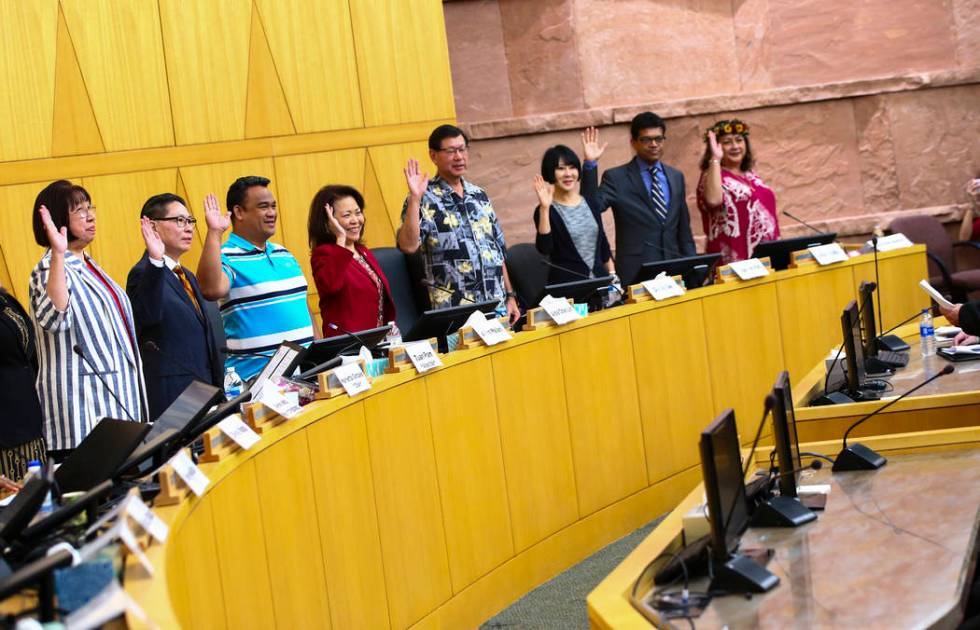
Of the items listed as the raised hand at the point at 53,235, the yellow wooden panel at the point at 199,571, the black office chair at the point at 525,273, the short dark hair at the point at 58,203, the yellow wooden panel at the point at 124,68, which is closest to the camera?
the yellow wooden panel at the point at 199,571

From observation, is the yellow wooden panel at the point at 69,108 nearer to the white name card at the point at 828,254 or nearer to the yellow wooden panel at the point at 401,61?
the yellow wooden panel at the point at 401,61

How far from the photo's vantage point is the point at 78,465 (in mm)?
2389

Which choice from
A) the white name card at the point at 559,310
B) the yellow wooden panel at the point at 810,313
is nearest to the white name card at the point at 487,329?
the white name card at the point at 559,310

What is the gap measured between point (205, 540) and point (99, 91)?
12.3ft

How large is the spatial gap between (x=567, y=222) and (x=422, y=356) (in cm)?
193

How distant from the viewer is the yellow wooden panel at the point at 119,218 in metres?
5.53

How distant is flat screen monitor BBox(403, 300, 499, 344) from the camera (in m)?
3.67

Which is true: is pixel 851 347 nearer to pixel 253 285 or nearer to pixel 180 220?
pixel 253 285

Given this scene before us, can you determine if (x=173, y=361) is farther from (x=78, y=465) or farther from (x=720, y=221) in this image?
(x=720, y=221)

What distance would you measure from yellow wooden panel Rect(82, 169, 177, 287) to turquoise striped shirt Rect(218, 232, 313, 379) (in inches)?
72.5

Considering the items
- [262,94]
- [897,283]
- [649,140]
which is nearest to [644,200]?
[649,140]

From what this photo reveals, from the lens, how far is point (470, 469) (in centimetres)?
361

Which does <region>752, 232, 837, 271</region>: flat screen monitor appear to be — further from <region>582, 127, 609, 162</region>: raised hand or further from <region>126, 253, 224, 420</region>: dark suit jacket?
<region>126, 253, 224, 420</region>: dark suit jacket

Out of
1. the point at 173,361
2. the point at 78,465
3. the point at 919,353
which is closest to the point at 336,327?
the point at 173,361
